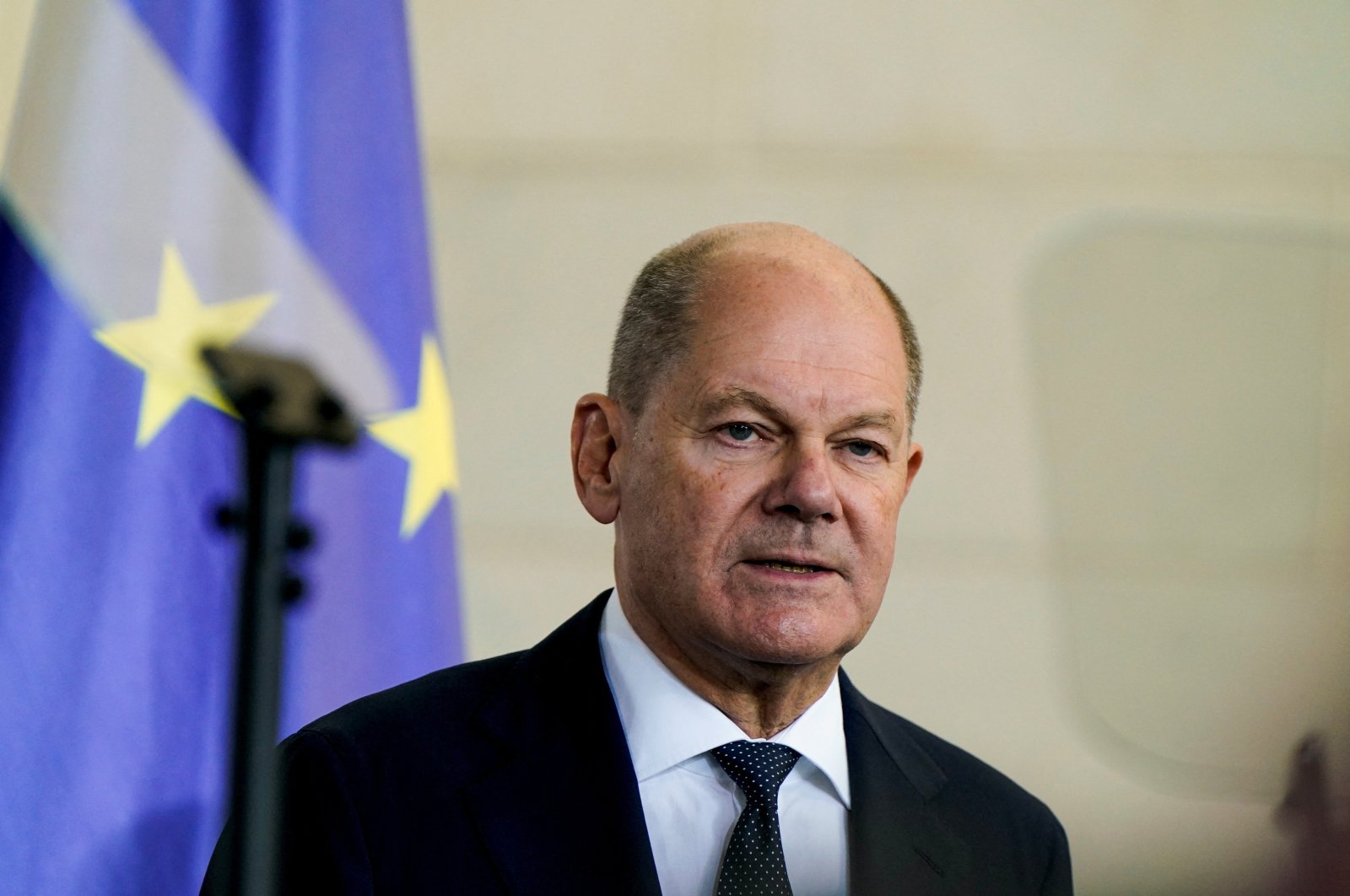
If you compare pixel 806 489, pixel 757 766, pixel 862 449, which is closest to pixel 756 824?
pixel 757 766

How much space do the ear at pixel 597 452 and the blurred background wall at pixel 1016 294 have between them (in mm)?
1013

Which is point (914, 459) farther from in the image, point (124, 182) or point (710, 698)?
point (124, 182)

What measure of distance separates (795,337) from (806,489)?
0.24 metres

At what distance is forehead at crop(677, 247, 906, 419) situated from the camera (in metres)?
1.81

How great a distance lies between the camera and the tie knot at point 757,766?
1.72 metres

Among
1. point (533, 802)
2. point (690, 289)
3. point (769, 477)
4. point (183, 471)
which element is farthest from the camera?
point (183, 471)

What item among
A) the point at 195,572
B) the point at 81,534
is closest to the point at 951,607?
the point at 195,572

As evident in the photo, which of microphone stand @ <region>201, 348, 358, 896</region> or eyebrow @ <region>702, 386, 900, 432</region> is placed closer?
microphone stand @ <region>201, 348, 358, 896</region>

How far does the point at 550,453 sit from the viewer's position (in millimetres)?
3059

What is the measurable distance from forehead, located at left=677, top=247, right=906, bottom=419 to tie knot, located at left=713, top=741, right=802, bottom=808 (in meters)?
0.49

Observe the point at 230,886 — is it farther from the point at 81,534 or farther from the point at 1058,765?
the point at 1058,765

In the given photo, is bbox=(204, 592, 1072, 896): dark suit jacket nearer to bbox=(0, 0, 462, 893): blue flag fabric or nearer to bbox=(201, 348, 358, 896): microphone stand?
bbox=(0, 0, 462, 893): blue flag fabric

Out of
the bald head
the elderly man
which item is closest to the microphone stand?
the elderly man

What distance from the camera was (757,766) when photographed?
1747 mm
